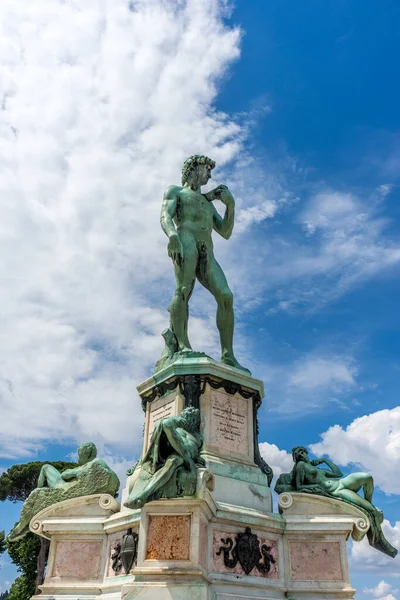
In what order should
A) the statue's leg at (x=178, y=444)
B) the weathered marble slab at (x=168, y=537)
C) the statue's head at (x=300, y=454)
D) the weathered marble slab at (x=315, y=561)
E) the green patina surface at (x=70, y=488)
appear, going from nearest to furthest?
the weathered marble slab at (x=168, y=537)
the statue's leg at (x=178, y=444)
the weathered marble slab at (x=315, y=561)
the green patina surface at (x=70, y=488)
the statue's head at (x=300, y=454)

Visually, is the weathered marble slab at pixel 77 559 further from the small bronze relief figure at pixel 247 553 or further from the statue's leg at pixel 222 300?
the statue's leg at pixel 222 300

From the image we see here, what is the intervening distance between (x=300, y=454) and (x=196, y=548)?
3706mm

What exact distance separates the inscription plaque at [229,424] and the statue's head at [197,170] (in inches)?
194

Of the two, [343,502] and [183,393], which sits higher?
[183,393]

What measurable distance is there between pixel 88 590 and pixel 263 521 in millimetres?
2998

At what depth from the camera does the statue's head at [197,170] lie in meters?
12.2

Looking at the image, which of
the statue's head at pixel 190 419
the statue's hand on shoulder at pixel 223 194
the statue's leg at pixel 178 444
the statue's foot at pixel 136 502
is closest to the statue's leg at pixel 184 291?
the statue's hand on shoulder at pixel 223 194

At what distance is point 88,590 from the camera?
343 inches

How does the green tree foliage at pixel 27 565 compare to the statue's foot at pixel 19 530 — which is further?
the green tree foliage at pixel 27 565

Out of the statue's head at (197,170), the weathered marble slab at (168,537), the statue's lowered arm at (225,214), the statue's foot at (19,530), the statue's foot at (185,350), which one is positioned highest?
the statue's head at (197,170)

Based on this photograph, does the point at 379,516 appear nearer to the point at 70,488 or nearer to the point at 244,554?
the point at 244,554

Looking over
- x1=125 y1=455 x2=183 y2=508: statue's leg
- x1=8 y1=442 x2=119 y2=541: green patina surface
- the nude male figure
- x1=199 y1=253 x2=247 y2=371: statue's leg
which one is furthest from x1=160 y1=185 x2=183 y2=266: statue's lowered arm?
x1=125 y1=455 x2=183 y2=508: statue's leg

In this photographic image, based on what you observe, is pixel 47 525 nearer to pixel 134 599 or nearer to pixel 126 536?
pixel 126 536

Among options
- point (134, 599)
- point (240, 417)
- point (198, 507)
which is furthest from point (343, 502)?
point (134, 599)
